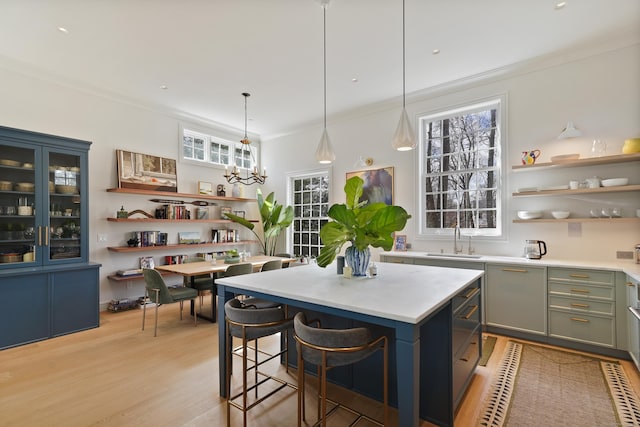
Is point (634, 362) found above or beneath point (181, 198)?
beneath

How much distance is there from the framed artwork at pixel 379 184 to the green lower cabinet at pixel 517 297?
6.47 ft

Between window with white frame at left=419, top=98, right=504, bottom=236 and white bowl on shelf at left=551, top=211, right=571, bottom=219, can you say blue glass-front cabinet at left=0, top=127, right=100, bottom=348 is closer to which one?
window with white frame at left=419, top=98, right=504, bottom=236

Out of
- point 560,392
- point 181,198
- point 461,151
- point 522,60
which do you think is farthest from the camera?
point 181,198

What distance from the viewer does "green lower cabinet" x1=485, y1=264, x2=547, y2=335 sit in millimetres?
3266

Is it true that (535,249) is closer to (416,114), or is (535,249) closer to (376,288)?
(416,114)

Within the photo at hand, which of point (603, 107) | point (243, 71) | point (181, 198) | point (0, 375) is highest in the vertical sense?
point (243, 71)

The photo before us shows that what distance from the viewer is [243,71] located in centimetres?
401

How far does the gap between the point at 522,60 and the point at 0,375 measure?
6.45m

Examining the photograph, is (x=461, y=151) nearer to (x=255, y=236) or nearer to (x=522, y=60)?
(x=522, y=60)

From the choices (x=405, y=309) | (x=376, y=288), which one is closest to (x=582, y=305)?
(x=376, y=288)

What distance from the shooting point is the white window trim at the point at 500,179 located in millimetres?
3996

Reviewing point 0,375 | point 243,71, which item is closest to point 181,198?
point 243,71

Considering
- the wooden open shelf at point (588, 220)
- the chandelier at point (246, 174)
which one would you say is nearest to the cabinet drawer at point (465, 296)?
the wooden open shelf at point (588, 220)

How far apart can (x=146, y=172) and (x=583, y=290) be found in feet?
20.0
